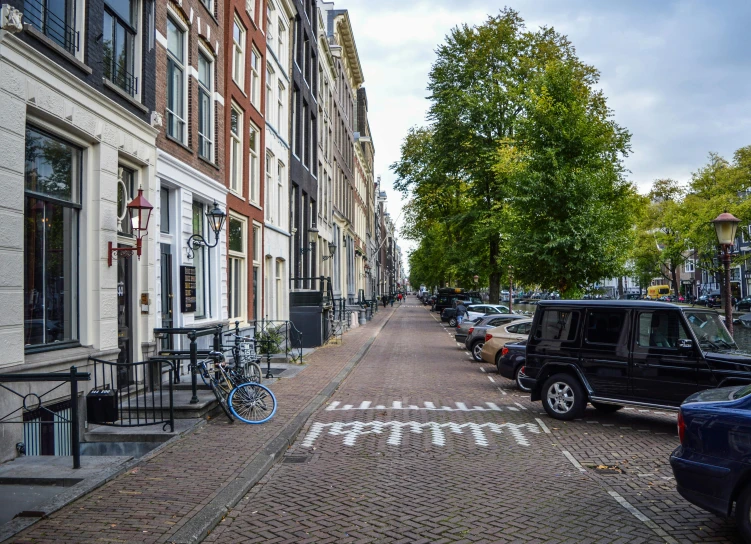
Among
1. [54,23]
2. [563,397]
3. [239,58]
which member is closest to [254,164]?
[239,58]

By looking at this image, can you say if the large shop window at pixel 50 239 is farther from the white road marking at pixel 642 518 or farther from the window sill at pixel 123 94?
the white road marking at pixel 642 518

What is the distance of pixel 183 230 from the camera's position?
14.5m

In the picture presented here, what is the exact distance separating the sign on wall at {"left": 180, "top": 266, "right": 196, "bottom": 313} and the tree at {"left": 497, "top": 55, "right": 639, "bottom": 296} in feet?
36.4

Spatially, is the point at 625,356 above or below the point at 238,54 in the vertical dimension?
below

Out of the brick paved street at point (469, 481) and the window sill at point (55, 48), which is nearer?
the brick paved street at point (469, 481)

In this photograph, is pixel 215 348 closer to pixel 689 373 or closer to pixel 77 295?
pixel 77 295

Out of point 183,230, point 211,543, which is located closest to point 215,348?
point 183,230

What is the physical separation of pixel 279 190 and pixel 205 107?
9434mm

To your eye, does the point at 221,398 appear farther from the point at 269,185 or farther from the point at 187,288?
the point at 269,185

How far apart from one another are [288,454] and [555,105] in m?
16.9

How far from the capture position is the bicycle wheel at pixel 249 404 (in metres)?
9.86

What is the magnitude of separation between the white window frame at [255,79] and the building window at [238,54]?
83cm

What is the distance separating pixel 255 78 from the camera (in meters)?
22.2

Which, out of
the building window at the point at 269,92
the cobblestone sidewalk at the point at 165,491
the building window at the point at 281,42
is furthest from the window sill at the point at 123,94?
the building window at the point at 281,42
